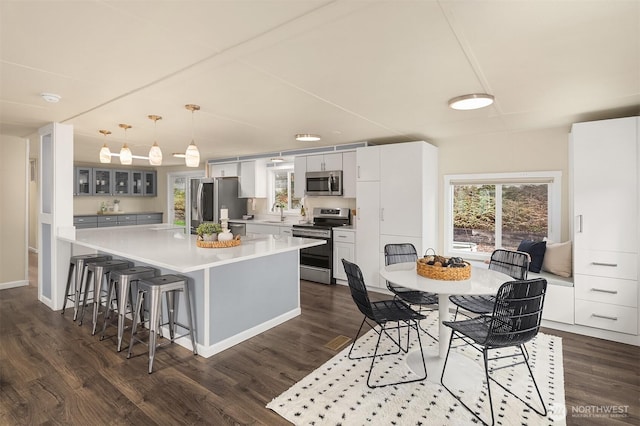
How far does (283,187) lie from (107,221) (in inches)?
190

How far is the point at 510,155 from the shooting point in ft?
14.6

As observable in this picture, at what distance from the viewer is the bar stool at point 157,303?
272 cm

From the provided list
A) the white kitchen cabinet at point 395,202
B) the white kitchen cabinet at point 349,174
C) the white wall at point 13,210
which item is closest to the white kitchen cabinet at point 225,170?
the white kitchen cabinet at point 349,174

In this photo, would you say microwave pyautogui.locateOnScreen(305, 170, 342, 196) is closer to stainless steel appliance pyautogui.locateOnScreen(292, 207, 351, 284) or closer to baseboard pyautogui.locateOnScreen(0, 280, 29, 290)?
stainless steel appliance pyautogui.locateOnScreen(292, 207, 351, 284)

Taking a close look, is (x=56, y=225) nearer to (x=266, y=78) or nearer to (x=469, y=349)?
(x=266, y=78)

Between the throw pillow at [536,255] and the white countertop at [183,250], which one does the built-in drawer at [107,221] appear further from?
the throw pillow at [536,255]

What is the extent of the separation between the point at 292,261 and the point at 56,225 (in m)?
2.87

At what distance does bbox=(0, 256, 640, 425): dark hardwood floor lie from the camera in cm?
212

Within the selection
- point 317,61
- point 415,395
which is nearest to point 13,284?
point 317,61

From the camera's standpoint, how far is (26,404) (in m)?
2.20

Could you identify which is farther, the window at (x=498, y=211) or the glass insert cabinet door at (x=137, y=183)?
the glass insert cabinet door at (x=137, y=183)

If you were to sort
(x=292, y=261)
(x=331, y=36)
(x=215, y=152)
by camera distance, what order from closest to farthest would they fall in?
(x=331, y=36) → (x=292, y=261) → (x=215, y=152)

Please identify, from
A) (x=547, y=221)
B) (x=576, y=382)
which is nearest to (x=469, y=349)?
(x=576, y=382)

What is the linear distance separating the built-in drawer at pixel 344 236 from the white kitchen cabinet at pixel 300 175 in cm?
106
